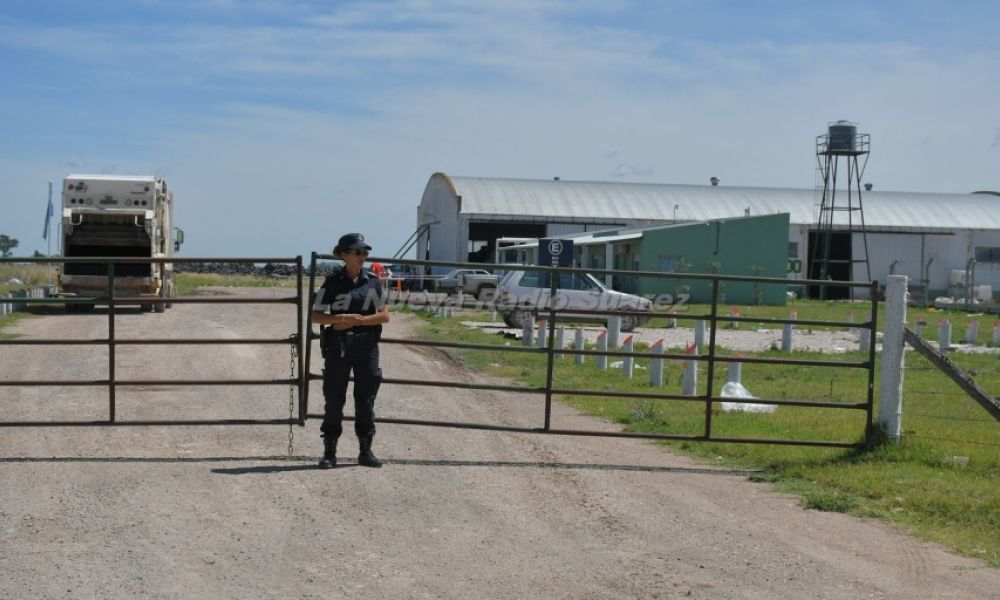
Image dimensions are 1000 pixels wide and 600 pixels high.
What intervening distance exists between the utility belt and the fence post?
193 inches

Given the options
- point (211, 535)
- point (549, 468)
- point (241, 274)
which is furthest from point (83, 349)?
point (241, 274)

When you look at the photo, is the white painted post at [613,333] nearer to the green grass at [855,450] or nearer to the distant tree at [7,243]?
the green grass at [855,450]

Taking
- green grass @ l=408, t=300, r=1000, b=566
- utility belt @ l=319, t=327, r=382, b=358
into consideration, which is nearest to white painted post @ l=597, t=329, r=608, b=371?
green grass @ l=408, t=300, r=1000, b=566

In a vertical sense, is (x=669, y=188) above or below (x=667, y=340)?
above

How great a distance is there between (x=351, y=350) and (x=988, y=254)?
60824 millimetres

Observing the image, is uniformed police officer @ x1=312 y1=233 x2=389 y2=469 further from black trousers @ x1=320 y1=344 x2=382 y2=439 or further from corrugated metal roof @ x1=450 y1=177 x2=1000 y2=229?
corrugated metal roof @ x1=450 y1=177 x2=1000 y2=229

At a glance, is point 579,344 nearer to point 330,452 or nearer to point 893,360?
point 893,360

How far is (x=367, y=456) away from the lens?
32.1ft

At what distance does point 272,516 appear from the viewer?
306 inches

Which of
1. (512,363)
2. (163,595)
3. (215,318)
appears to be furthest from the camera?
(215,318)

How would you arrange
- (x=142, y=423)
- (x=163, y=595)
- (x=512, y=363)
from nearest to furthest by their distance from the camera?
(x=163, y=595)
(x=142, y=423)
(x=512, y=363)

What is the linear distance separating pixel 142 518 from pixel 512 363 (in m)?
13.2

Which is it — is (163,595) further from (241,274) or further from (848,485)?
(241,274)

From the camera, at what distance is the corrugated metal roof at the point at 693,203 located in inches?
2495
